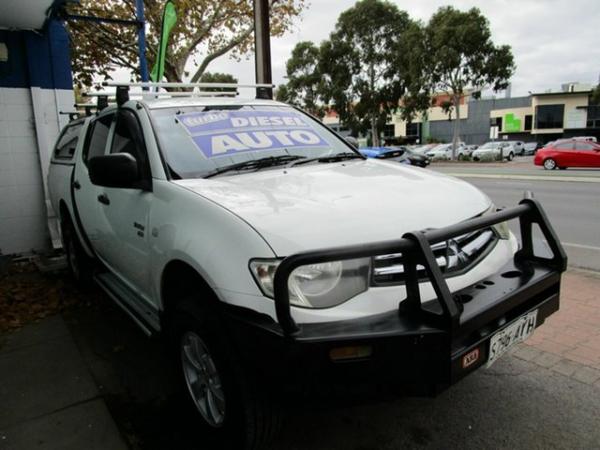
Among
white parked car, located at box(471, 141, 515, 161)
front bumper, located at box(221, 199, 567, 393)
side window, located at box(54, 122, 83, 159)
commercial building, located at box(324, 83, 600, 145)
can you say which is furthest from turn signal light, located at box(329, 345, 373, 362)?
commercial building, located at box(324, 83, 600, 145)

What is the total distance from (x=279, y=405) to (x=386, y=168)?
5.81 feet

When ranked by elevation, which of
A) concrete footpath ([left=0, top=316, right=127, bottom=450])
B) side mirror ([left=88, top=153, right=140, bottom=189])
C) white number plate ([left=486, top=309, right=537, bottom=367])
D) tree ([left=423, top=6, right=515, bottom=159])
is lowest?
concrete footpath ([left=0, top=316, right=127, bottom=450])

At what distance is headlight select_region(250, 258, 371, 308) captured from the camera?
1920 millimetres

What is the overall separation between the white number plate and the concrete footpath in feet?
6.28

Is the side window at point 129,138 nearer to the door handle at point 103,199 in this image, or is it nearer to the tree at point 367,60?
the door handle at point 103,199

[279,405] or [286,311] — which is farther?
[279,405]

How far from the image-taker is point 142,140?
9.87 ft

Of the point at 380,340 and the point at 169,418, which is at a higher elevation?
the point at 380,340

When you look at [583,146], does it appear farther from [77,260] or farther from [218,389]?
[218,389]

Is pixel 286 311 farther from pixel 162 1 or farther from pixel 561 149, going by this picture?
pixel 561 149

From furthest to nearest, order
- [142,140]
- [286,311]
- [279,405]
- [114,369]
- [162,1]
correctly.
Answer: [162,1] < [114,369] < [142,140] < [279,405] < [286,311]

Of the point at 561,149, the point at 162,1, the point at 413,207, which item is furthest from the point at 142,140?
the point at 561,149

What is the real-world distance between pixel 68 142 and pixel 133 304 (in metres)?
2.77

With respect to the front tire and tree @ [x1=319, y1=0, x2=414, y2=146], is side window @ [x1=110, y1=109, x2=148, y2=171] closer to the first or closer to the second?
the front tire
